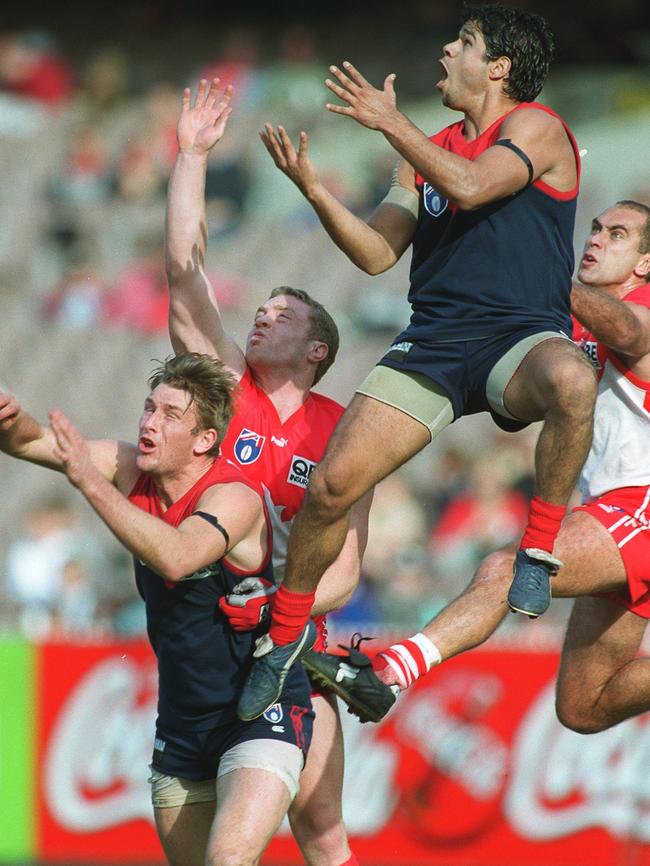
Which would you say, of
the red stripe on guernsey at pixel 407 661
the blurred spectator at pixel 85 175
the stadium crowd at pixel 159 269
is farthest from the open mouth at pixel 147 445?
the blurred spectator at pixel 85 175

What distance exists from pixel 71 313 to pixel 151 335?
4.89 ft

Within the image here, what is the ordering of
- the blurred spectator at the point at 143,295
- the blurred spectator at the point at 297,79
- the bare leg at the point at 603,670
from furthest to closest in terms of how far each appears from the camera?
the blurred spectator at the point at 297,79
the blurred spectator at the point at 143,295
the bare leg at the point at 603,670

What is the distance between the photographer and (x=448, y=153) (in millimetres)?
5406

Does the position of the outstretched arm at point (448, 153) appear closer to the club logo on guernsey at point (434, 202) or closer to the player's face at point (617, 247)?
the club logo on guernsey at point (434, 202)

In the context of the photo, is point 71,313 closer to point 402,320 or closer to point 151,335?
point 151,335

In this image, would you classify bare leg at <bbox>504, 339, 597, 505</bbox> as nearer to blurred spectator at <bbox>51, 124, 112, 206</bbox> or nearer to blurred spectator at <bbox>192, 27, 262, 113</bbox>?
blurred spectator at <bbox>51, 124, 112, 206</bbox>

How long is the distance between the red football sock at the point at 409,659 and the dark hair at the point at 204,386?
109 cm

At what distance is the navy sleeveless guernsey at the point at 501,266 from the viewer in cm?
566

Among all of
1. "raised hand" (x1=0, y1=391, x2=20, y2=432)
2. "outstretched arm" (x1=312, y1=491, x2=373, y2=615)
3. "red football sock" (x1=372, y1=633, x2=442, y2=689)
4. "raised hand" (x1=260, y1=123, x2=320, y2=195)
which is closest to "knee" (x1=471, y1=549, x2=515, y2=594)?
"red football sock" (x1=372, y1=633, x2=442, y2=689)

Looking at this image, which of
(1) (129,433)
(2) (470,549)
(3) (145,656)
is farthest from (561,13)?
(3) (145,656)

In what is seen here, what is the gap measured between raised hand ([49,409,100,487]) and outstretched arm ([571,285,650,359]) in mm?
2116

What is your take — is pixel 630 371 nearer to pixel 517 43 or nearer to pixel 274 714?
pixel 517 43

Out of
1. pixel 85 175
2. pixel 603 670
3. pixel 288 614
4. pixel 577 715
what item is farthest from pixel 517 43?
pixel 85 175

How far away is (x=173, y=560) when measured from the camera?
512 centimetres
